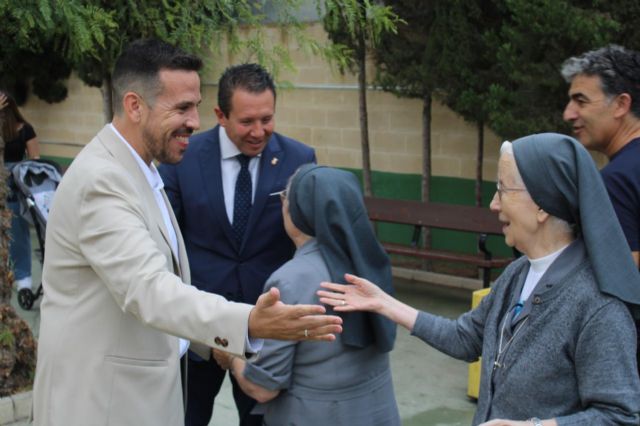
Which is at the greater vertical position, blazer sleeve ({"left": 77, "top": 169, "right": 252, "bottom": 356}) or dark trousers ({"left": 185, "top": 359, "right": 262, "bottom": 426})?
blazer sleeve ({"left": 77, "top": 169, "right": 252, "bottom": 356})

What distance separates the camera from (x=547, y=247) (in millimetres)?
2516

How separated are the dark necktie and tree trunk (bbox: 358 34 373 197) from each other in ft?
18.0

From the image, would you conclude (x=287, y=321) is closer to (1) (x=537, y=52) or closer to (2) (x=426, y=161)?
(1) (x=537, y=52)

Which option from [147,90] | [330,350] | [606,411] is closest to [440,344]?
[330,350]

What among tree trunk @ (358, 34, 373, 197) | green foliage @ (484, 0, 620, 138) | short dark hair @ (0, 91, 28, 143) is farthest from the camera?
tree trunk @ (358, 34, 373, 197)

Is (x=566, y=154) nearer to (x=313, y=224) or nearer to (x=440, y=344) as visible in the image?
(x=440, y=344)

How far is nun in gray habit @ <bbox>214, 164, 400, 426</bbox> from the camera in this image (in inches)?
Answer: 122

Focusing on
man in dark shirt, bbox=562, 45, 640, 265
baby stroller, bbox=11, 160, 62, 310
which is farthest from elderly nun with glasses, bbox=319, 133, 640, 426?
baby stroller, bbox=11, 160, 62, 310

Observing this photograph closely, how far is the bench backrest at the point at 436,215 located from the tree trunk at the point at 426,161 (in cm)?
50

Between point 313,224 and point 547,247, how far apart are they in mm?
936

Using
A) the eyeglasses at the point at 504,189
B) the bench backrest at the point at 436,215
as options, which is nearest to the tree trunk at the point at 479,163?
the bench backrest at the point at 436,215

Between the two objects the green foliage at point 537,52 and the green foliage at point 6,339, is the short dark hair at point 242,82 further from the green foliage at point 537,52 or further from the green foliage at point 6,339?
the green foliage at point 537,52

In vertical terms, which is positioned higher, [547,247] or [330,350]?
[547,247]

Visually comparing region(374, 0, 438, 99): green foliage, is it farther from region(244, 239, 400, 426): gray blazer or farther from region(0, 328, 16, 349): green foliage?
region(244, 239, 400, 426): gray blazer
